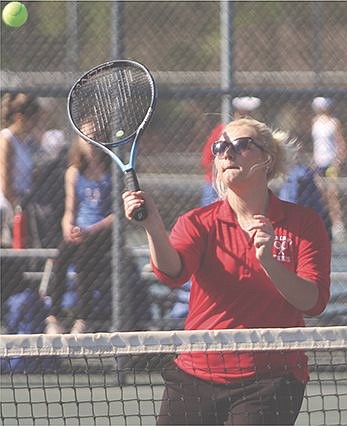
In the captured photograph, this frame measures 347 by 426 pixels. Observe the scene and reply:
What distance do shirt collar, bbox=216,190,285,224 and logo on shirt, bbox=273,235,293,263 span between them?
0.05 m

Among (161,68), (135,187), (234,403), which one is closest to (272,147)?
(135,187)

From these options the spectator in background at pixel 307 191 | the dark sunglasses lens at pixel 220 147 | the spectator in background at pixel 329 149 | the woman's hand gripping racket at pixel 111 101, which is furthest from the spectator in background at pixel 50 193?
the dark sunglasses lens at pixel 220 147

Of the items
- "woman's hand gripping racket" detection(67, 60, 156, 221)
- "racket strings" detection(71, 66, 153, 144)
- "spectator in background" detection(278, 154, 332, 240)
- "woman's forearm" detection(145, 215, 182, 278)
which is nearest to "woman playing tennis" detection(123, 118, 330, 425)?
"woman's forearm" detection(145, 215, 182, 278)

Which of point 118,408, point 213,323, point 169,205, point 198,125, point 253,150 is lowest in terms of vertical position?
point 118,408

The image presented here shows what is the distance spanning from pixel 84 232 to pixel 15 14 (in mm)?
1131

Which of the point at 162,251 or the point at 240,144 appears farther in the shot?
the point at 240,144

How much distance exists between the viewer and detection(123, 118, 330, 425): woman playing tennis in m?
3.10

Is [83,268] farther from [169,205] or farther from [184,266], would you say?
[184,266]

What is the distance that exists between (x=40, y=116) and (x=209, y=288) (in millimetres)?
3262

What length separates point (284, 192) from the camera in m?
6.17

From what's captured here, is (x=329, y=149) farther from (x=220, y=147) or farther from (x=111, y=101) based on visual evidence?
(x=220, y=147)

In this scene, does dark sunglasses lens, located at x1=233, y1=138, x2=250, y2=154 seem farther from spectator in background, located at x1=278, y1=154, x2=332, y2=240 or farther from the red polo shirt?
spectator in background, located at x1=278, y1=154, x2=332, y2=240

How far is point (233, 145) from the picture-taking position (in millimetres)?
3195

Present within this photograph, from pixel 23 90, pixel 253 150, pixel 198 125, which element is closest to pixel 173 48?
pixel 198 125
